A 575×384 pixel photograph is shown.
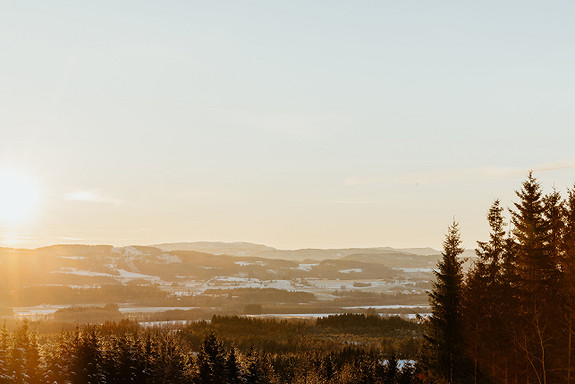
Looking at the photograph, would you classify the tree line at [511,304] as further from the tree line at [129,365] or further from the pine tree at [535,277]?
the tree line at [129,365]

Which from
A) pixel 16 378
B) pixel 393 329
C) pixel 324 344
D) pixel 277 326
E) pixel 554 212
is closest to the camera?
pixel 16 378

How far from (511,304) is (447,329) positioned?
5.94 meters

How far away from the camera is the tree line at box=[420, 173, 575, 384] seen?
45906mm

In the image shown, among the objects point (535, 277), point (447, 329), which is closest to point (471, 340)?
point (447, 329)

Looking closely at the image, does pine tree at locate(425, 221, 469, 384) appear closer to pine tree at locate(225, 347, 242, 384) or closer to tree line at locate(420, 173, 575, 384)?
tree line at locate(420, 173, 575, 384)

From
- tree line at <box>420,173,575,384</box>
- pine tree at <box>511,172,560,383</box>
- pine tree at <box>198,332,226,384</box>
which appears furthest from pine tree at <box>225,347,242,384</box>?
pine tree at <box>511,172,560,383</box>

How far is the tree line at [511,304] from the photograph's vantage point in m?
45.9

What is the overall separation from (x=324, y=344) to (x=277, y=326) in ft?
125

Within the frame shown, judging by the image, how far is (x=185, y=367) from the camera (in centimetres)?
5725

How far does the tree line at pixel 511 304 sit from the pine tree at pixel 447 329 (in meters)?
0.09

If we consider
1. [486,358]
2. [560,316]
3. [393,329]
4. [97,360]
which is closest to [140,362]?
[97,360]

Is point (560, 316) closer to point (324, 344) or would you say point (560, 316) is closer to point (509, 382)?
point (509, 382)

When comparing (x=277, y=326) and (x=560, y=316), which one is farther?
(x=277, y=326)

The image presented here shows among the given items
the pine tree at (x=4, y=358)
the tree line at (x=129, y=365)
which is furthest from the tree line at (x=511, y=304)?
the pine tree at (x=4, y=358)
